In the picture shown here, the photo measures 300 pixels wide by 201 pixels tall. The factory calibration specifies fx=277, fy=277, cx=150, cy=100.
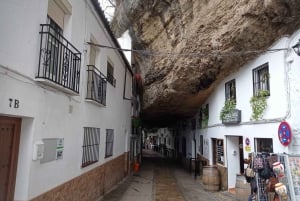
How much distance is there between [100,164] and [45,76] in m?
5.46

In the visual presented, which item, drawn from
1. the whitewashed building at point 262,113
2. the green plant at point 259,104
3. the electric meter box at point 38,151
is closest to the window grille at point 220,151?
the whitewashed building at point 262,113

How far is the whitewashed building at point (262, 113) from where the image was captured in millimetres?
6895

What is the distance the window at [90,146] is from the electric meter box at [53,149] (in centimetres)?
172

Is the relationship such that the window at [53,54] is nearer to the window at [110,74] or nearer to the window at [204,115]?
the window at [110,74]

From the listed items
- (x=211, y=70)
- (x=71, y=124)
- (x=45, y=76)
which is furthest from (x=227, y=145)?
(x=45, y=76)

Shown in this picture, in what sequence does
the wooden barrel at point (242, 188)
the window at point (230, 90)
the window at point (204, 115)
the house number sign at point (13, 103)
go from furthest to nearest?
1. the window at point (204, 115)
2. the window at point (230, 90)
3. the wooden barrel at point (242, 188)
4. the house number sign at point (13, 103)

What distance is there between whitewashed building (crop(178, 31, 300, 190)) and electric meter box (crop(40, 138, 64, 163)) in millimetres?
5266

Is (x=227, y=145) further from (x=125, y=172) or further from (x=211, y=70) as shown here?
(x=125, y=172)

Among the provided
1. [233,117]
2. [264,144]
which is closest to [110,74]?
[233,117]

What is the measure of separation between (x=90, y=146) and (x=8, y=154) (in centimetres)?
408

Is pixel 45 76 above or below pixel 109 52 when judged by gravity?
below

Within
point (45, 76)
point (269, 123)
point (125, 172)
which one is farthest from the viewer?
point (125, 172)

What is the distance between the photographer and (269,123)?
7.70 m

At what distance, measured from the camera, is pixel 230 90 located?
36.5 feet
